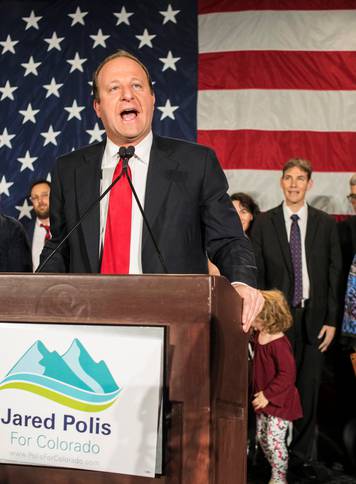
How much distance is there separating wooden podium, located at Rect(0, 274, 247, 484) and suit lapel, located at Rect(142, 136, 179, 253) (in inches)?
18.1

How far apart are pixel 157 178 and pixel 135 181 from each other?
0.07m

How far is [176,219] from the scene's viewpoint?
174 centimetres

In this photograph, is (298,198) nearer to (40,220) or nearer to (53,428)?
(40,220)

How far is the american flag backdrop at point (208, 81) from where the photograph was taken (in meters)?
5.15

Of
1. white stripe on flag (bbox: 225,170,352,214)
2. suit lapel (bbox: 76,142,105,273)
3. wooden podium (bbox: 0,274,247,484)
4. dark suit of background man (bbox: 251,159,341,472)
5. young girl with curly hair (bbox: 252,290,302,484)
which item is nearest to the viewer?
wooden podium (bbox: 0,274,247,484)

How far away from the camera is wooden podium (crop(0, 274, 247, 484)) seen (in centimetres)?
121

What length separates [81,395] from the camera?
1.26m

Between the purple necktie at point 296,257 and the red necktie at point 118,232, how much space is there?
2694 millimetres

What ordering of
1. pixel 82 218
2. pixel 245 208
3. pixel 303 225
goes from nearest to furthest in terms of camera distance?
pixel 82 218, pixel 303 225, pixel 245 208

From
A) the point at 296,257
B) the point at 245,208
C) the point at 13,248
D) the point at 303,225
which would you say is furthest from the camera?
the point at 245,208

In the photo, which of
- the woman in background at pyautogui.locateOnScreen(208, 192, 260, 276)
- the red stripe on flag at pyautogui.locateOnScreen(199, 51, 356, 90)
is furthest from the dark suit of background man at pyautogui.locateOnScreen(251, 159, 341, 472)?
the red stripe on flag at pyautogui.locateOnScreen(199, 51, 356, 90)

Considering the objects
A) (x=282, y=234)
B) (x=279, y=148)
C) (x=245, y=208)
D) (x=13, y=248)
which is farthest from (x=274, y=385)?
(x=279, y=148)

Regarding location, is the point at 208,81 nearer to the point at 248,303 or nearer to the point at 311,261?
the point at 311,261

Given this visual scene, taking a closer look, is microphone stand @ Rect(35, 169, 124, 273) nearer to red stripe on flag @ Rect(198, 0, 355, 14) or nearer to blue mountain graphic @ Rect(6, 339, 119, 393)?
blue mountain graphic @ Rect(6, 339, 119, 393)
